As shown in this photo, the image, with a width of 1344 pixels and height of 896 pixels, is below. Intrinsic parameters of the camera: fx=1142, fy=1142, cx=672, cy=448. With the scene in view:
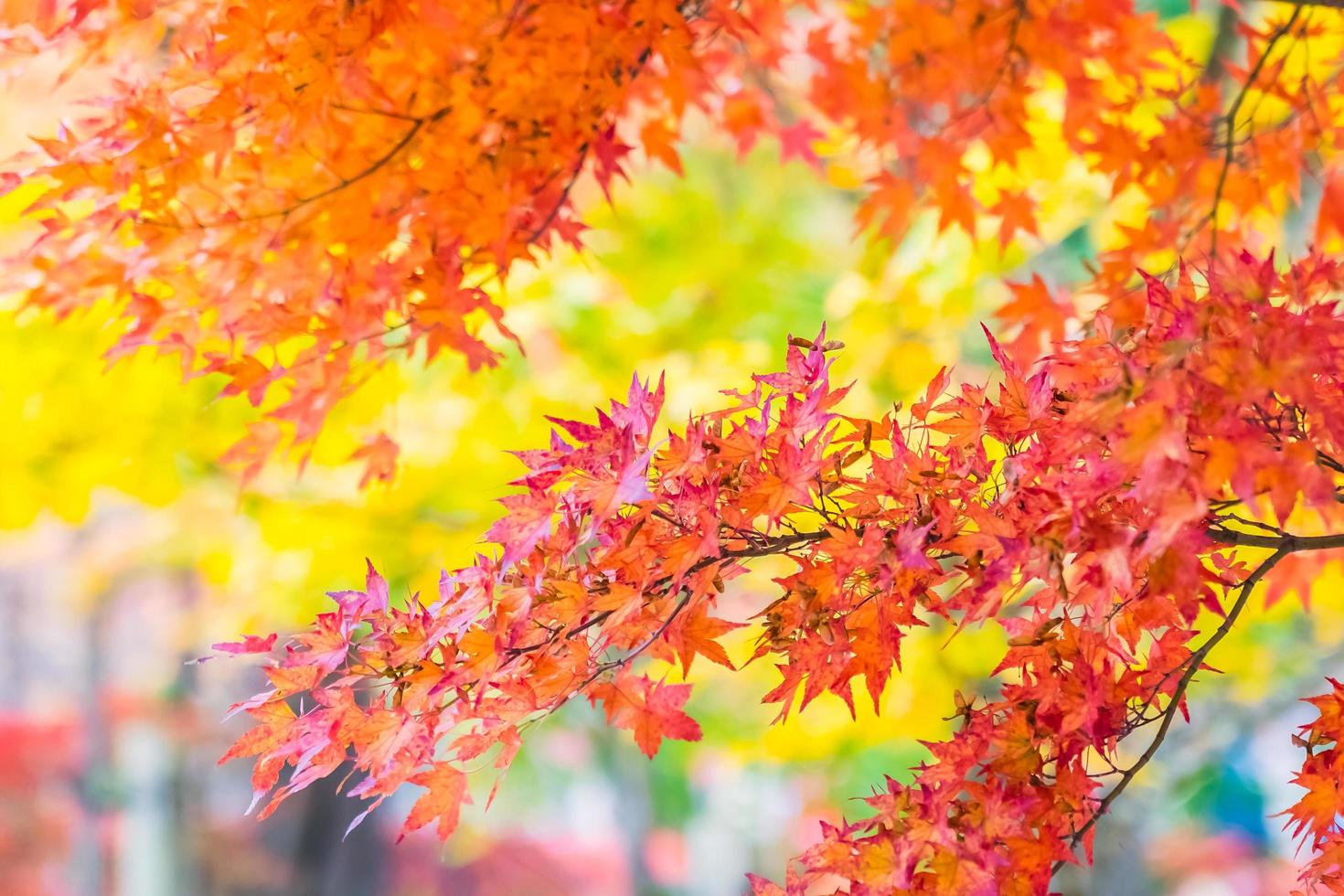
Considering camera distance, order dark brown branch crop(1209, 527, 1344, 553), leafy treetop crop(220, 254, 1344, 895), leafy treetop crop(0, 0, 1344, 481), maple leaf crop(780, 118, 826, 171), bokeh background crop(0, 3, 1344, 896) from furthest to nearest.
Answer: bokeh background crop(0, 3, 1344, 896) → maple leaf crop(780, 118, 826, 171) → leafy treetop crop(0, 0, 1344, 481) → dark brown branch crop(1209, 527, 1344, 553) → leafy treetop crop(220, 254, 1344, 895)

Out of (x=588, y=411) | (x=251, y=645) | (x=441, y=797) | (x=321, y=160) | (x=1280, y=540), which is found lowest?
(x=441, y=797)

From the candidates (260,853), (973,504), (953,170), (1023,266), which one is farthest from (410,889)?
(973,504)

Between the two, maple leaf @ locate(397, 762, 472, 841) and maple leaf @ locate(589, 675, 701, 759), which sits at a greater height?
maple leaf @ locate(589, 675, 701, 759)

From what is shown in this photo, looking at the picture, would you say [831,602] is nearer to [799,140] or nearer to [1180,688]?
[1180,688]

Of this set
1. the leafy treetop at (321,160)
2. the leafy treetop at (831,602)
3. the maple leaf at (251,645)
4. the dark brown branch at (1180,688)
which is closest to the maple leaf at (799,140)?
the leafy treetop at (321,160)

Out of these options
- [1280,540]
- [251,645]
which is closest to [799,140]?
[1280,540]

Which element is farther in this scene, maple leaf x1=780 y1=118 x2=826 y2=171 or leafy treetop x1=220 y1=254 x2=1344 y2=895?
maple leaf x1=780 y1=118 x2=826 y2=171

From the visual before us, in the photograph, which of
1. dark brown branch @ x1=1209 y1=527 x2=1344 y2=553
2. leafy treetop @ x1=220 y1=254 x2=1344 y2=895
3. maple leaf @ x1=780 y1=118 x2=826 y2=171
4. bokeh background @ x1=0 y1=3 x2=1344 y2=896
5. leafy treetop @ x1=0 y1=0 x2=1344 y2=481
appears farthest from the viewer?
bokeh background @ x1=0 y1=3 x2=1344 y2=896

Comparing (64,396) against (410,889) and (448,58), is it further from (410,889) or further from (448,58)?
(410,889)

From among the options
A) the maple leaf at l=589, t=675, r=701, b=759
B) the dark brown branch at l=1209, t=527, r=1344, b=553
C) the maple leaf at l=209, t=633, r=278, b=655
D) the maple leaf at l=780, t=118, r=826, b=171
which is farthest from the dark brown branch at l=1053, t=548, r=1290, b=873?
the maple leaf at l=780, t=118, r=826, b=171

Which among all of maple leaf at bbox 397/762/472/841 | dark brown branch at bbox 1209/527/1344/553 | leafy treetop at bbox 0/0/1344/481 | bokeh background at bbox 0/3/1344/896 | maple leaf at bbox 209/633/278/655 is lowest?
maple leaf at bbox 397/762/472/841

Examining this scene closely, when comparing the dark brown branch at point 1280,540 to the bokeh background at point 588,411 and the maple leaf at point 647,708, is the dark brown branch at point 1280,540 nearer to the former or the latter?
the maple leaf at point 647,708

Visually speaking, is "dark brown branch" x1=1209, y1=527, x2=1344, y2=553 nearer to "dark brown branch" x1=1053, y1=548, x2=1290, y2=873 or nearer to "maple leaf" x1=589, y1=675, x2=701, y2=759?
"dark brown branch" x1=1053, y1=548, x2=1290, y2=873

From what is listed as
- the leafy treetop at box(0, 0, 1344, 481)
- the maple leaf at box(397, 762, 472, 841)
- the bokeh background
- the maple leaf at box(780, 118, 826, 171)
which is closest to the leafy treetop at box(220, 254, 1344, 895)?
the maple leaf at box(397, 762, 472, 841)
